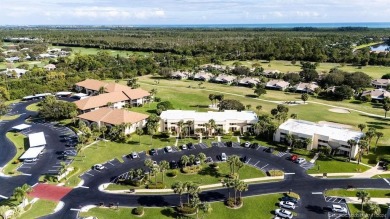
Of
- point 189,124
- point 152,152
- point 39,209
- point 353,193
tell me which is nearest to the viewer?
point 39,209

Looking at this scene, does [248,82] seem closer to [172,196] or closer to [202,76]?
[202,76]

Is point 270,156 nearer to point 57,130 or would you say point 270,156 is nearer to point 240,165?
point 240,165

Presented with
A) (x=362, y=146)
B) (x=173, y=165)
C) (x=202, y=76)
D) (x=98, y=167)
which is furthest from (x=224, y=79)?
(x=98, y=167)

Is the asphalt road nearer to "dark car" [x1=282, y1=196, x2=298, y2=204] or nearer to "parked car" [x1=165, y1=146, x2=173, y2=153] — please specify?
"dark car" [x1=282, y1=196, x2=298, y2=204]

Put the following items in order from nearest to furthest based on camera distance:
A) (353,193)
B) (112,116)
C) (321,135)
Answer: (353,193) → (321,135) → (112,116)

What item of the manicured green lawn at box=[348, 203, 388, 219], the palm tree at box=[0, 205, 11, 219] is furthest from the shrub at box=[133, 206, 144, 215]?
the manicured green lawn at box=[348, 203, 388, 219]

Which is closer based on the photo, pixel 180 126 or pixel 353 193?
pixel 353 193
